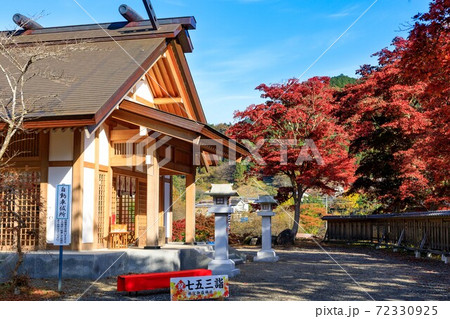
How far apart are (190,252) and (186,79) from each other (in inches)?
268

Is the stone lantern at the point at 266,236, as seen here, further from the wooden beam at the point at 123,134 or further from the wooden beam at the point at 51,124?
the wooden beam at the point at 51,124

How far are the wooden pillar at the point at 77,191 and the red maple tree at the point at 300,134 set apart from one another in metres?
11.2

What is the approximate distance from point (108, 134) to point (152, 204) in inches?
96.6

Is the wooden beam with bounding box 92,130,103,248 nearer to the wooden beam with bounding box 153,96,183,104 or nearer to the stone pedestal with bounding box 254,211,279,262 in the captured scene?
the wooden beam with bounding box 153,96,183,104

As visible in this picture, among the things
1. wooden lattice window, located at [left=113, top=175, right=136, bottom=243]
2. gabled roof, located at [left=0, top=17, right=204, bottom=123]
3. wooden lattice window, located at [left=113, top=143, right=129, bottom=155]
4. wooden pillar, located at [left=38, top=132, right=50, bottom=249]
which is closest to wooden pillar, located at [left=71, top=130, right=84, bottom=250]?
wooden pillar, located at [left=38, top=132, right=50, bottom=249]

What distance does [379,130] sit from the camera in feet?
77.2

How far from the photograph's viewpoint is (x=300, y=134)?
76.9 ft

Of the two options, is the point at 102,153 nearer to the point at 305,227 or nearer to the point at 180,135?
the point at 180,135

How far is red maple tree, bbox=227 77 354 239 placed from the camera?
75.0 ft

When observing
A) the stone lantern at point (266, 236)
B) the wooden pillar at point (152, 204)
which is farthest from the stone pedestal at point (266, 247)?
the wooden pillar at point (152, 204)

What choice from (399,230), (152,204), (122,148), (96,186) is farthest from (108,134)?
(399,230)

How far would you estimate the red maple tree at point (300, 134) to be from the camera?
22875 millimetres

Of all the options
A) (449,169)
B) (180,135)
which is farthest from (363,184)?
(180,135)

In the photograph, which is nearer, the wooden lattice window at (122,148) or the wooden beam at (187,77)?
the wooden lattice window at (122,148)
